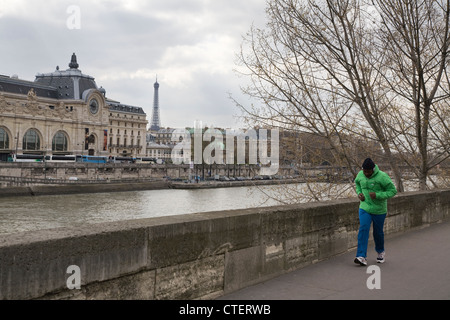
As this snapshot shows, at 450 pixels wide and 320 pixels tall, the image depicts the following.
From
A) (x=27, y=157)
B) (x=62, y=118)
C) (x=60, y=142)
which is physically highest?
(x=62, y=118)

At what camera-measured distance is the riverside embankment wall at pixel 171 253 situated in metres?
3.32

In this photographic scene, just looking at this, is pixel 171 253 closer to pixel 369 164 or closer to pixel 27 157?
pixel 369 164

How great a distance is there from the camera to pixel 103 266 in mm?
3760

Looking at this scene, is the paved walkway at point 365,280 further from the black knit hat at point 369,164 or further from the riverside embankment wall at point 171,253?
the black knit hat at point 369,164

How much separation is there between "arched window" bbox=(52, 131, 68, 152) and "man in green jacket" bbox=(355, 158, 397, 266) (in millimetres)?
103438

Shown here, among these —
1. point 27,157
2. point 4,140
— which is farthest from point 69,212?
point 4,140

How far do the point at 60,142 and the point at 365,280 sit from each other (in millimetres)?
106768

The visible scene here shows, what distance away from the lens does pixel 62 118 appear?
104188 mm

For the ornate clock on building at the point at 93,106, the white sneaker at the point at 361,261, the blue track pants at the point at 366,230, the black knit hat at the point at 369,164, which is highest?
the ornate clock on building at the point at 93,106

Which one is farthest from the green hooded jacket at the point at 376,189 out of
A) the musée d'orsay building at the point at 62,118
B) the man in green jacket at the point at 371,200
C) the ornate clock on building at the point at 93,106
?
the ornate clock on building at the point at 93,106

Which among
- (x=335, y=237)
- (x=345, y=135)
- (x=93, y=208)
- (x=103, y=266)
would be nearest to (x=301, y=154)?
(x=345, y=135)

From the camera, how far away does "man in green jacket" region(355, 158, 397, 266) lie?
6340 mm

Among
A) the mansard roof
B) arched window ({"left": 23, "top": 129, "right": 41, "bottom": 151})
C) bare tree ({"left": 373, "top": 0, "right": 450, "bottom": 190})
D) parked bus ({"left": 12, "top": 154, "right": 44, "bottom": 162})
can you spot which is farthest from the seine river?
the mansard roof

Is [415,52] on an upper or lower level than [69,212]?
upper
